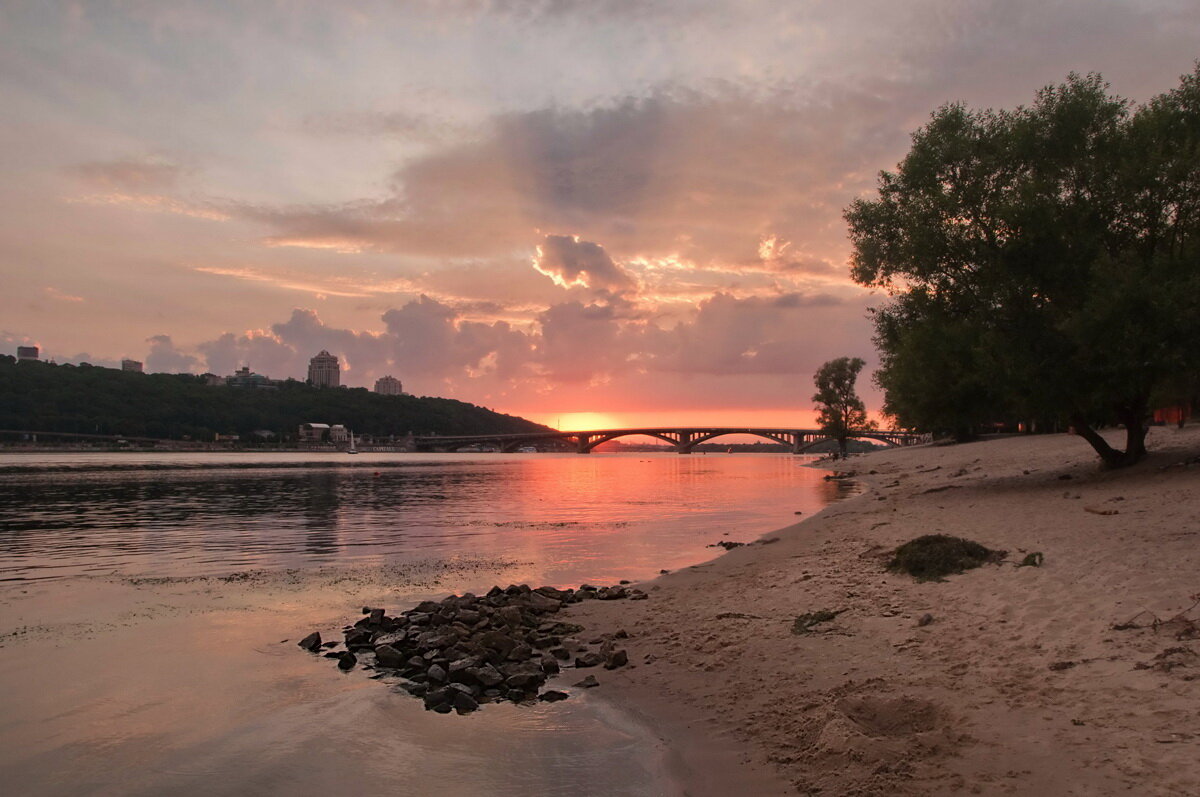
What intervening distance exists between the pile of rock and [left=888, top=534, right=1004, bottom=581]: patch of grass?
22.4 ft

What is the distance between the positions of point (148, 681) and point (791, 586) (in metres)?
13.0

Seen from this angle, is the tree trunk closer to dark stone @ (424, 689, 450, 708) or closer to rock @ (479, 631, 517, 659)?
rock @ (479, 631, 517, 659)

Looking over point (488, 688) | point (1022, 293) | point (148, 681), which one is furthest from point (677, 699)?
point (1022, 293)

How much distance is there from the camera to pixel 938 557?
15555mm

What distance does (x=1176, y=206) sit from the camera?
90.5 ft

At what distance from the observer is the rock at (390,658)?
43.6 feet

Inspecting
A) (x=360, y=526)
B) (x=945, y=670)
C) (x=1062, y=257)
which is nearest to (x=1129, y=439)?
(x=1062, y=257)

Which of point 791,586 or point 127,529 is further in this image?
point 127,529

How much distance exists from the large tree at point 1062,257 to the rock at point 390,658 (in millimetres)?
23826

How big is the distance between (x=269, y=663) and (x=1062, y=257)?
29.6 metres

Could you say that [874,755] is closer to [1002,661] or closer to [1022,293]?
[1002,661]

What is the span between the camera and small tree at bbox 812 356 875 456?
5507 inches

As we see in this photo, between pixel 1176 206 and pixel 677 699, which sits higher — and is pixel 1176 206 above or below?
above

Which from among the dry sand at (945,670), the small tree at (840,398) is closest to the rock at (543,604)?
the dry sand at (945,670)
